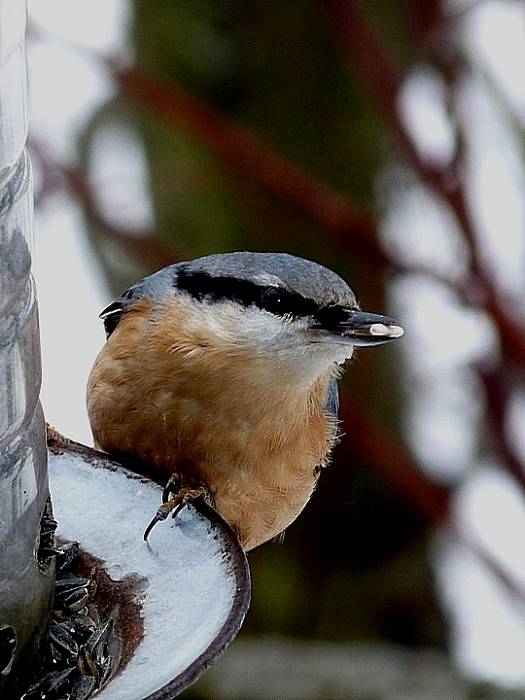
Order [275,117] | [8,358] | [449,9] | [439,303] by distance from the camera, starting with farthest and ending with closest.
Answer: [439,303], [275,117], [449,9], [8,358]

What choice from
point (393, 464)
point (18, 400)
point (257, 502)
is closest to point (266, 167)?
point (393, 464)

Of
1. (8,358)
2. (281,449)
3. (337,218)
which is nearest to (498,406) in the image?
(337,218)

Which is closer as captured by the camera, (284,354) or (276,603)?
(284,354)

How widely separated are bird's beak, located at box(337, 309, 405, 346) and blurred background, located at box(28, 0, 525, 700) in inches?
30.6

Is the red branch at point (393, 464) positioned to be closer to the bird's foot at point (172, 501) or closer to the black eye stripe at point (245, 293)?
the black eye stripe at point (245, 293)

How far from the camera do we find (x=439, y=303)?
4.14m

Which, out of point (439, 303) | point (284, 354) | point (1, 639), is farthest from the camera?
point (439, 303)

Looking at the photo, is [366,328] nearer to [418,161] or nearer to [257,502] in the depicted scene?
[257,502]

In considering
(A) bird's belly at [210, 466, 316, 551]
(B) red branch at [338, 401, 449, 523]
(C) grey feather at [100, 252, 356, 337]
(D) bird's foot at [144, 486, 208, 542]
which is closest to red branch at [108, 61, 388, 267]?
(B) red branch at [338, 401, 449, 523]

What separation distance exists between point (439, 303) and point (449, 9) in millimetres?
1415

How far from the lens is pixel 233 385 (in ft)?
5.95

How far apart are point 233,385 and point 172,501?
12.4 inches

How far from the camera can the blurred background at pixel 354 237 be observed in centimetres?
267

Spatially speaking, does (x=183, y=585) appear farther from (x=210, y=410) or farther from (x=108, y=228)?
(x=108, y=228)
